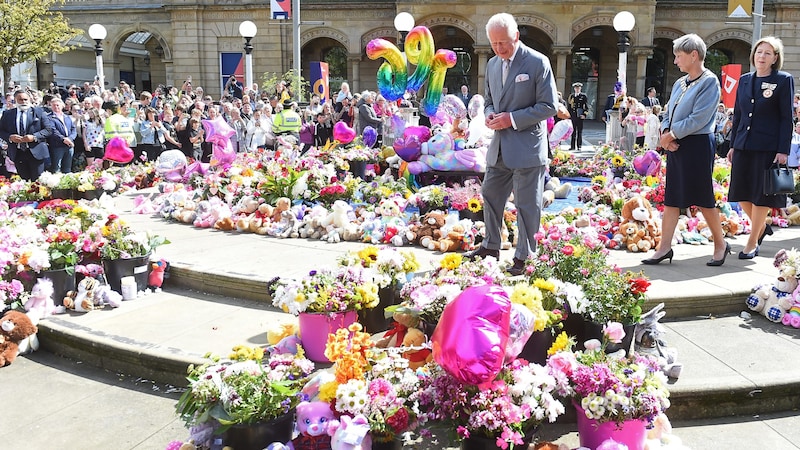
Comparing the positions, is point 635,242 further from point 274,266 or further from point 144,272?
point 144,272

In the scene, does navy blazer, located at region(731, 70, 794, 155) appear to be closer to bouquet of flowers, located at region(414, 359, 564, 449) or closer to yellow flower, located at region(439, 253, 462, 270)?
yellow flower, located at region(439, 253, 462, 270)

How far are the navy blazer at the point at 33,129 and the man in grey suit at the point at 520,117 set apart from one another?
29.8 feet

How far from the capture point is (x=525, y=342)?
3.48m

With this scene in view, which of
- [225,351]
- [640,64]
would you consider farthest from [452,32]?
[225,351]

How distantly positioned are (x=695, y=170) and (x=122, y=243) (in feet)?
15.6

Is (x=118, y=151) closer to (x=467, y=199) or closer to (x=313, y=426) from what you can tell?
(x=467, y=199)

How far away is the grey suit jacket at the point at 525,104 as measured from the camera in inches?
193

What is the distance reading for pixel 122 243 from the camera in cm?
579

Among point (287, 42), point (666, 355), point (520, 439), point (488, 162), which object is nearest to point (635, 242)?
point (488, 162)

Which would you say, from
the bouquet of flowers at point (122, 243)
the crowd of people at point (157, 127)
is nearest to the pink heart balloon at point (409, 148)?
the crowd of people at point (157, 127)

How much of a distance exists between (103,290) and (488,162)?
3.25 meters

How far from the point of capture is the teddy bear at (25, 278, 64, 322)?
17.3 feet

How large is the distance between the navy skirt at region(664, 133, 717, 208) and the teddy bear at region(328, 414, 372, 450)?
11.9ft

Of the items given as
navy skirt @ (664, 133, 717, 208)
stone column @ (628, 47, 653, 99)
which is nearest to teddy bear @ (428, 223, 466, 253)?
navy skirt @ (664, 133, 717, 208)
